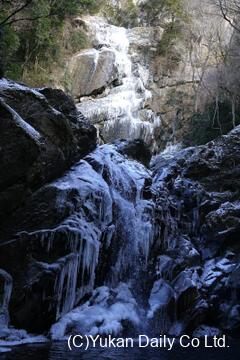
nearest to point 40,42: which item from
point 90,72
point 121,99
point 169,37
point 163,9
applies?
point 90,72

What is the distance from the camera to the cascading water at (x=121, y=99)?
82.9 feet

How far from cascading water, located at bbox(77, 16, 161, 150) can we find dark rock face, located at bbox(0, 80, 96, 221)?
1344 cm

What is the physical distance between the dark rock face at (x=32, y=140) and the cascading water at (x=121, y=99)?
44.1ft

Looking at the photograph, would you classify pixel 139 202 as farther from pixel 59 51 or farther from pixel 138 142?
pixel 59 51

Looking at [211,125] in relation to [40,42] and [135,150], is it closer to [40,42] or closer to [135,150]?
[135,150]

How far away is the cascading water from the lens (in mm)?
25266

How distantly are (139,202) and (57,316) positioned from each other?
3838mm

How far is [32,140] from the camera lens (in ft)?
26.7

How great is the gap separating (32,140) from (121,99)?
62.6 feet

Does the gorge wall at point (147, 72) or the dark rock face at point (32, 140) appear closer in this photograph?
the dark rock face at point (32, 140)
